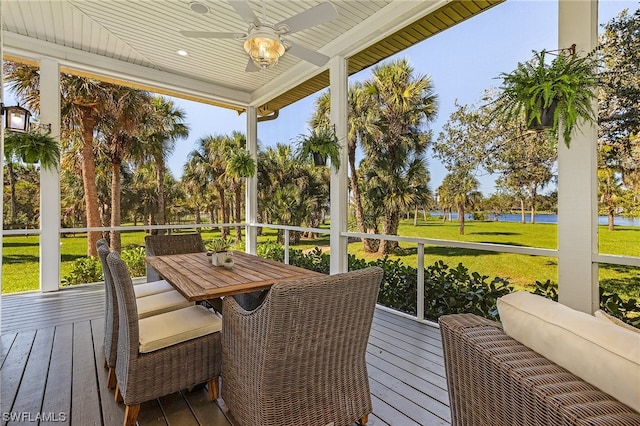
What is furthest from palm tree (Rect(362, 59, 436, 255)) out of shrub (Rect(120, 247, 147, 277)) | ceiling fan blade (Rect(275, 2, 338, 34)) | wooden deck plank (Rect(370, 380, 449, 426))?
shrub (Rect(120, 247, 147, 277))

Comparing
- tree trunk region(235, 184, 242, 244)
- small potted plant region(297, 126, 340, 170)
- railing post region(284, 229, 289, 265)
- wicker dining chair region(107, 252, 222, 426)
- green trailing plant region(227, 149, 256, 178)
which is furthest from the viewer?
tree trunk region(235, 184, 242, 244)

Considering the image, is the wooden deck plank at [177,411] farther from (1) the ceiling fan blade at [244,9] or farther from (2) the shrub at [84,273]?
(2) the shrub at [84,273]

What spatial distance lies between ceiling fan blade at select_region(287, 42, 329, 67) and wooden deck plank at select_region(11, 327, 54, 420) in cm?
312

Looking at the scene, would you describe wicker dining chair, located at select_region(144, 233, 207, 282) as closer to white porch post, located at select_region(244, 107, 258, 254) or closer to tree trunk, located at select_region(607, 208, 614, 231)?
white porch post, located at select_region(244, 107, 258, 254)

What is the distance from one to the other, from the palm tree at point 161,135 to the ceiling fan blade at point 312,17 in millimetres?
4537

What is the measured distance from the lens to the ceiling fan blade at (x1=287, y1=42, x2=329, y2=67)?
2.85 meters

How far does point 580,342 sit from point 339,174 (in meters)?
3.41

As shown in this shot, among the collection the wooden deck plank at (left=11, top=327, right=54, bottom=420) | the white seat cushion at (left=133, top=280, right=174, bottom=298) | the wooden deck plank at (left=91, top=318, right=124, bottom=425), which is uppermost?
the white seat cushion at (left=133, top=280, right=174, bottom=298)

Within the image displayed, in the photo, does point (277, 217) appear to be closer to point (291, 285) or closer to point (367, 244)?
point (367, 244)

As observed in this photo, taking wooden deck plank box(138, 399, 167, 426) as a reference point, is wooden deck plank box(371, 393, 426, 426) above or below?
below

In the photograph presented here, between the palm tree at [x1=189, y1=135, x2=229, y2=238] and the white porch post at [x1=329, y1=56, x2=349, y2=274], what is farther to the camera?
the palm tree at [x1=189, y1=135, x2=229, y2=238]

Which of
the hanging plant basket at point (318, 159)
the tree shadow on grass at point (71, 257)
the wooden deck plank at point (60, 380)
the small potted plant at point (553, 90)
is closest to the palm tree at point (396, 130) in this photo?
the hanging plant basket at point (318, 159)

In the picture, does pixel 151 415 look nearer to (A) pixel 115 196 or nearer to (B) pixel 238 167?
(B) pixel 238 167

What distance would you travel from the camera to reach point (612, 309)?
222 cm
